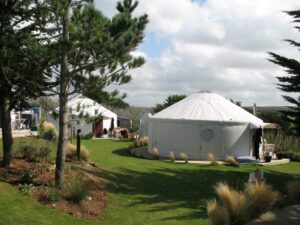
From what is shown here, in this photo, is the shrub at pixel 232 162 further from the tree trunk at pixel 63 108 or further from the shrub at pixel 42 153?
the tree trunk at pixel 63 108

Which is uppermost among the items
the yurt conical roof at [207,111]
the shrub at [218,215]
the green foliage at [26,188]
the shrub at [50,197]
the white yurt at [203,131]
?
the yurt conical roof at [207,111]

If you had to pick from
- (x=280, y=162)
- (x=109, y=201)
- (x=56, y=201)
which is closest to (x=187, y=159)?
(x=280, y=162)

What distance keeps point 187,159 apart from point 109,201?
13.3 meters

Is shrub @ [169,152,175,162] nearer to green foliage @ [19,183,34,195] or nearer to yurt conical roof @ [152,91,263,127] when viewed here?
yurt conical roof @ [152,91,263,127]

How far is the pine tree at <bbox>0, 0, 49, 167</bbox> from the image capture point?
11203 millimetres

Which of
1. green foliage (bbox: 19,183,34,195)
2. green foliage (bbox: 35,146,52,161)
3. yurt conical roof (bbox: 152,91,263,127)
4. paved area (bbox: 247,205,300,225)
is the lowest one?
paved area (bbox: 247,205,300,225)

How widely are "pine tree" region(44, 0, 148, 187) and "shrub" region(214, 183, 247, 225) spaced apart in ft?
11.8

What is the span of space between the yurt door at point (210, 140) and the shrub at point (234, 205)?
15.2 meters

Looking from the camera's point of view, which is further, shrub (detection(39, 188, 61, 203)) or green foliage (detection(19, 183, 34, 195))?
green foliage (detection(19, 183, 34, 195))

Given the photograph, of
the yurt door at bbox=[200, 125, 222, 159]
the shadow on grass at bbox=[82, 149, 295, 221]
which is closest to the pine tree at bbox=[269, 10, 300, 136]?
the shadow on grass at bbox=[82, 149, 295, 221]

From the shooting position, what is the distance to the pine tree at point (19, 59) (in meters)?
11.2

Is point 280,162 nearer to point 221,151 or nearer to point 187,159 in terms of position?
point 221,151

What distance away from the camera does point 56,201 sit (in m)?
10.4

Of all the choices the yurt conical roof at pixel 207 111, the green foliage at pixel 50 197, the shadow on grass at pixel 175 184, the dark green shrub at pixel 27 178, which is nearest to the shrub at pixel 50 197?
the green foliage at pixel 50 197
